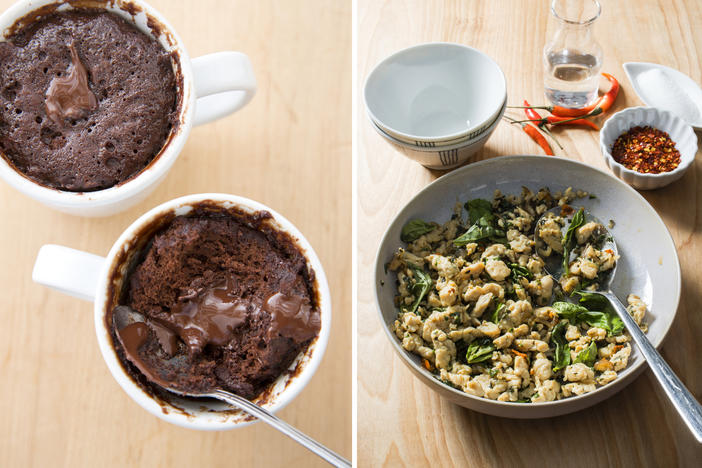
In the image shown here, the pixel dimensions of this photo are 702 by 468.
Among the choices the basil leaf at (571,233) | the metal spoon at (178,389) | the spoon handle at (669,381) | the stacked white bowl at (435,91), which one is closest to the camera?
the spoon handle at (669,381)

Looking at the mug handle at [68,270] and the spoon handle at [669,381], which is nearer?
the spoon handle at [669,381]

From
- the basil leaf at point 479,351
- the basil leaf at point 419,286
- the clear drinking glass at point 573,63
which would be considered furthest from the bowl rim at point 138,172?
the clear drinking glass at point 573,63

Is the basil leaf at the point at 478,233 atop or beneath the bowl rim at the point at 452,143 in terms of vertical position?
beneath

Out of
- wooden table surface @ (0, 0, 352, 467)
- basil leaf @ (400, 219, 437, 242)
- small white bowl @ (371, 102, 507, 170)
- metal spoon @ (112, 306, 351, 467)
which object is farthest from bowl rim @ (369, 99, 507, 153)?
metal spoon @ (112, 306, 351, 467)

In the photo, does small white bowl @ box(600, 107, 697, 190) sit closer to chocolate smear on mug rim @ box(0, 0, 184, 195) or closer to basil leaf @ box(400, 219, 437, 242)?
basil leaf @ box(400, 219, 437, 242)

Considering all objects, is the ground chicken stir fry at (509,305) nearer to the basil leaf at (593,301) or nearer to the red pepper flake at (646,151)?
the basil leaf at (593,301)
